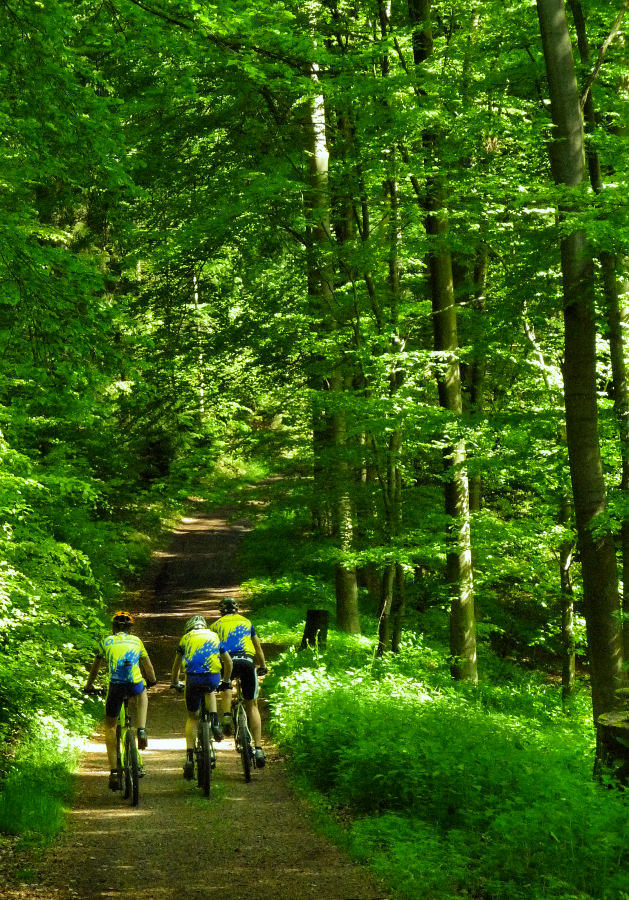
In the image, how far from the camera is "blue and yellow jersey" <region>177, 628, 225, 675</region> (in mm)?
9328

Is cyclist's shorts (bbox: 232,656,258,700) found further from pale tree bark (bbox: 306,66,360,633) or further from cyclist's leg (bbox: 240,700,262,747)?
pale tree bark (bbox: 306,66,360,633)

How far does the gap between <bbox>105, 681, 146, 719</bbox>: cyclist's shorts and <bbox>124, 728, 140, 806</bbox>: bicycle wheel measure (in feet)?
0.96

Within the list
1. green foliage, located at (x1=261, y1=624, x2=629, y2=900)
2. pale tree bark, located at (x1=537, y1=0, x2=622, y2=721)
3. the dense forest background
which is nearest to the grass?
the dense forest background

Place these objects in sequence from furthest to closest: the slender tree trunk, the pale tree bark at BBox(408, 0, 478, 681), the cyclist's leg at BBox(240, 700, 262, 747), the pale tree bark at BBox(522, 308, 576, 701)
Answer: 1. the slender tree trunk
2. the pale tree bark at BBox(522, 308, 576, 701)
3. the pale tree bark at BBox(408, 0, 478, 681)
4. the cyclist's leg at BBox(240, 700, 262, 747)

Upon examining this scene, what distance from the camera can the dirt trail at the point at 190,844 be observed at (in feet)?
19.5

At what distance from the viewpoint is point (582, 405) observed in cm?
878

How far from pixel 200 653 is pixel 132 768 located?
53.6 inches

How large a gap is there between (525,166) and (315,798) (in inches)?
363

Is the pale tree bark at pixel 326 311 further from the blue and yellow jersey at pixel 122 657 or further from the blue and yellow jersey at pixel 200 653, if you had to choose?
the blue and yellow jersey at pixel 122 657

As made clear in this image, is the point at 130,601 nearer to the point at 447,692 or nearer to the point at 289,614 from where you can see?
the point at 289,614

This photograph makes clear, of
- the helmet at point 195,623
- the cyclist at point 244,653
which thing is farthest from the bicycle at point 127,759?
the cyclist at point 244,653

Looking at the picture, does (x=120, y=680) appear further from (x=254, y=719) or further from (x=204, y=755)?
(x=254, y=719)

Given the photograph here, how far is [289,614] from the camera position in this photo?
21719mm

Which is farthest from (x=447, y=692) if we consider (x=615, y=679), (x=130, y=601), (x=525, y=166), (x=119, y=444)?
(x=130, y=601)
